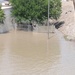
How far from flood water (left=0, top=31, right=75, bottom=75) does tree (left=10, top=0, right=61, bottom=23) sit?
1738mm

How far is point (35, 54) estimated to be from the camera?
22.8 m

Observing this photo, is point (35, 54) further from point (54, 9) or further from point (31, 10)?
point (54, 9)

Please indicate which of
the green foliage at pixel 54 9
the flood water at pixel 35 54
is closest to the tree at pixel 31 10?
the green foliage at pixel 54 9

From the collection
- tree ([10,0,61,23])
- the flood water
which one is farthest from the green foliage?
the flood water

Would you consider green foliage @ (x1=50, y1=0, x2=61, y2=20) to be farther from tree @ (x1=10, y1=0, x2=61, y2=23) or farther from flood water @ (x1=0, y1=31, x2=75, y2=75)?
flood water @ (x1=0, y1=31, x2=75, y2=75)

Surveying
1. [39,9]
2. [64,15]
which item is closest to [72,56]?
[39,9]

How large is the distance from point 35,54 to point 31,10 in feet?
29.6

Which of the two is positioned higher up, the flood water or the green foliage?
the green foliage

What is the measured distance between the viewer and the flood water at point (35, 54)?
19.0 m

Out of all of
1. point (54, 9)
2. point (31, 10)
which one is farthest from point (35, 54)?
point (54, 9)

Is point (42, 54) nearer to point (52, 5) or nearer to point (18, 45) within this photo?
point (18, 45)

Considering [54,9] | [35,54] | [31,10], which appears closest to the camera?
[35,54]

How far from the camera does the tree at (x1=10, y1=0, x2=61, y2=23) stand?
30922 mm

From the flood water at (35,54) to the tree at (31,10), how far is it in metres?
1.74
